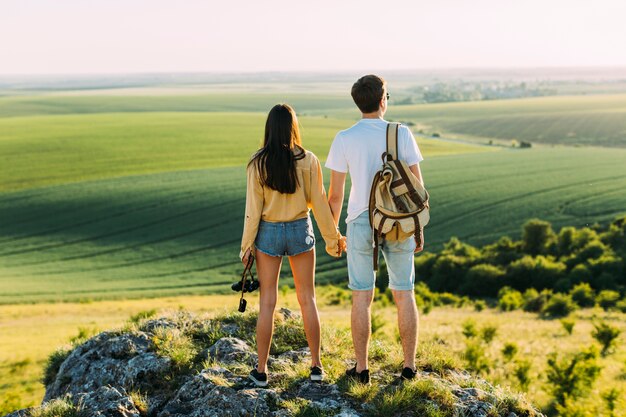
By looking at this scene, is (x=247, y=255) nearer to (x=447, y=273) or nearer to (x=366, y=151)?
(x=366, y=151)

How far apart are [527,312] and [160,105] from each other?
164 meters

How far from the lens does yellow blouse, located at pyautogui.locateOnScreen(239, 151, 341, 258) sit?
5.82 meters

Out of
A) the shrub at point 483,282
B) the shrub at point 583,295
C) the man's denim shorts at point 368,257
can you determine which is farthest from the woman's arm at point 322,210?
the shrub at point 483,282

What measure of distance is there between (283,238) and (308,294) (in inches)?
23.9

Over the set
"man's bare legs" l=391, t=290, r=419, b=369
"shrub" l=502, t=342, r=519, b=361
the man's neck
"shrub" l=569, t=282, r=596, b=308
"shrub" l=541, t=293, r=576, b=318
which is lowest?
"shrub" l=569, t=282, r=596, b=308

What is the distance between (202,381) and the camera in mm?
5863

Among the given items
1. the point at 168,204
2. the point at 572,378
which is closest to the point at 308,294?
the point at 572,378

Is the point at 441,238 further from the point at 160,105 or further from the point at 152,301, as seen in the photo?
the point at 160,105

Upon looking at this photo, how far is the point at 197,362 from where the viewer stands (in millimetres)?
6664

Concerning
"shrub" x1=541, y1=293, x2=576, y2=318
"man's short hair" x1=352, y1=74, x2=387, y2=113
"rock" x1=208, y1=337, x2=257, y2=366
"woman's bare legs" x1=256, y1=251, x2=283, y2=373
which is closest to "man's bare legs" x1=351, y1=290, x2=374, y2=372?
"woman's bare legs" x1=256, y1=251, x2=283, y2=373

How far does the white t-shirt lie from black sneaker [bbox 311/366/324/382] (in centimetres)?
146

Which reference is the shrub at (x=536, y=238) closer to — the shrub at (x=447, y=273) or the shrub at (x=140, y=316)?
the shrub at (x=447, y=273)

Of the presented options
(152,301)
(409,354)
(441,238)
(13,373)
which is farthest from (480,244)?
(409,354)

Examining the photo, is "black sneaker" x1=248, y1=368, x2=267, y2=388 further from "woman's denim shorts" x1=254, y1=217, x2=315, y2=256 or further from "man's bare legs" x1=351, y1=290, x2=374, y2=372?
"woman's denim shorts" x1=254, y1=217, x2=315, y2=256
